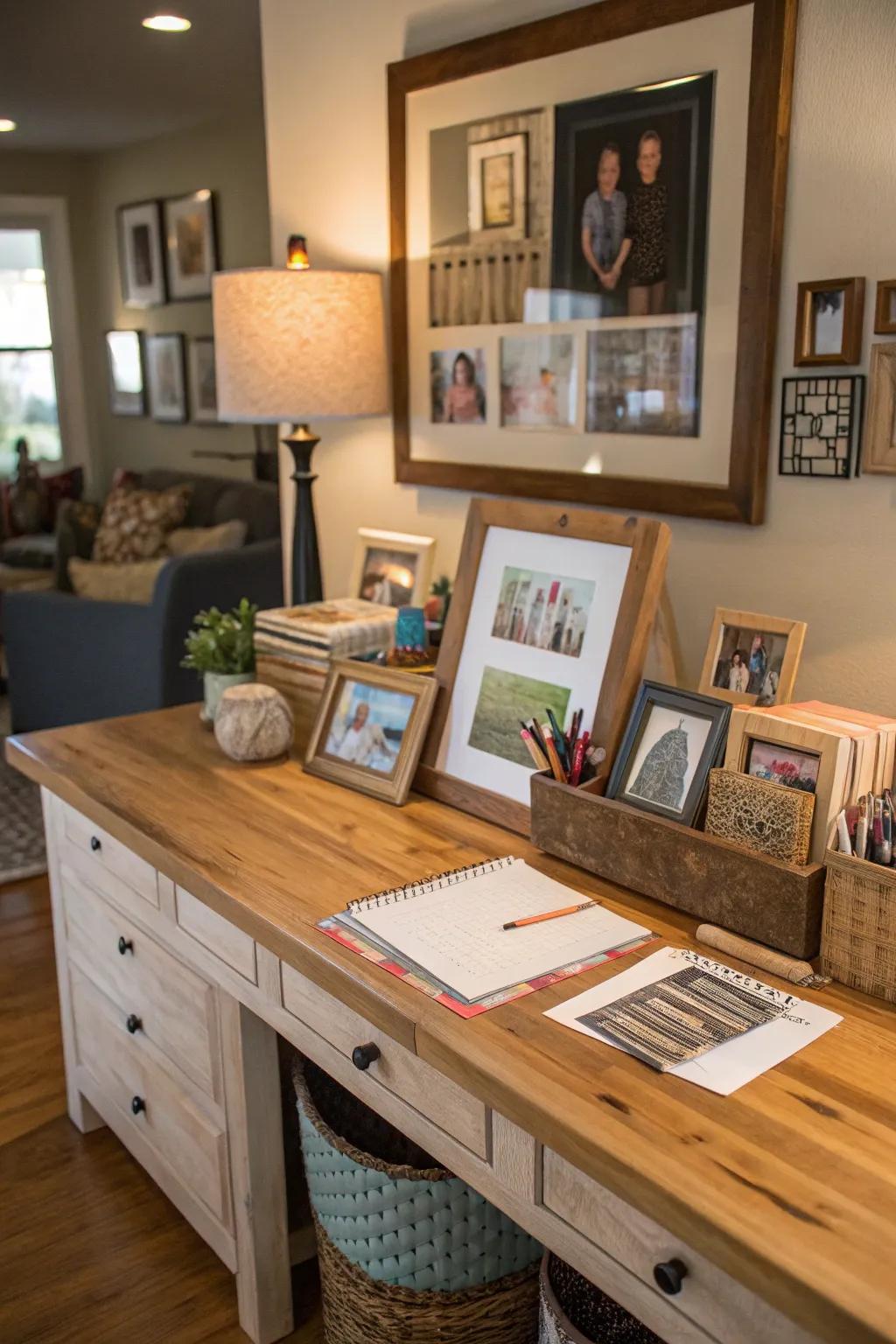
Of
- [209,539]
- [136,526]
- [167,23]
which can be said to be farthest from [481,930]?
[136,526]

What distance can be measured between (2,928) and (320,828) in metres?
1.80

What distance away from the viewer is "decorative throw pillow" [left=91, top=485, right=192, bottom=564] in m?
4.86

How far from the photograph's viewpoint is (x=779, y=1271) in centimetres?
80

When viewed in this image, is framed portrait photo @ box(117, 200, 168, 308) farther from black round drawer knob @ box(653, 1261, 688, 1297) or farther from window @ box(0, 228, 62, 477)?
black round drawer knob @ box(653, 1261, 688, 1297)

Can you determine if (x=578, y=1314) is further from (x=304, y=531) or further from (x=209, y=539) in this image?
(x=209, y=539)

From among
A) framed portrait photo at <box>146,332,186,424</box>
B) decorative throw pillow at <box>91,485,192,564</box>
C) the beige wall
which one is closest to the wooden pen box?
the beige wall

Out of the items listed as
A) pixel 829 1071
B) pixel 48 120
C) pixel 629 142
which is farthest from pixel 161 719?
pixel 48 120

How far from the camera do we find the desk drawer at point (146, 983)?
169 centimetres

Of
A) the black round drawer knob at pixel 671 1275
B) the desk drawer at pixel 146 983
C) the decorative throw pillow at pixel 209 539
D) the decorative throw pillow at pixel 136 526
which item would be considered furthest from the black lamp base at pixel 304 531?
the decorative throw pillow at pixel 136 526

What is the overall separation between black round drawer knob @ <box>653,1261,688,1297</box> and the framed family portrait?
131 cm

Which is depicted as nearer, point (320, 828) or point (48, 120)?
point (320, 828)

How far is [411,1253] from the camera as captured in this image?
58.4 inches

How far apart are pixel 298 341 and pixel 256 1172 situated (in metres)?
1.30

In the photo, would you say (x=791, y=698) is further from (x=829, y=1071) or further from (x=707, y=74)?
(x=707, y=74)
